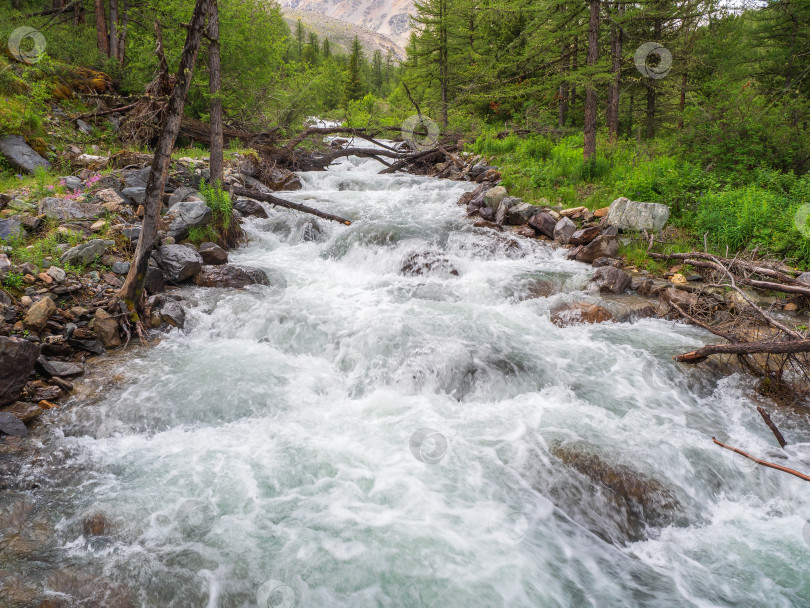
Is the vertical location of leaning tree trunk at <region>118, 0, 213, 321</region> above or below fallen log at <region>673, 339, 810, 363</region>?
above

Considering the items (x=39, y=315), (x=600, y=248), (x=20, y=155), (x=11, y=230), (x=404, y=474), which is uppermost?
(x=20, y=155)

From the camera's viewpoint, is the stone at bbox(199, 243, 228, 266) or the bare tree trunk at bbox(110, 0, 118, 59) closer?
the stone at bbox(199, 243, 228, 266)

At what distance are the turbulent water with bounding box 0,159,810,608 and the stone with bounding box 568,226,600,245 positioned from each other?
3231 millimetres

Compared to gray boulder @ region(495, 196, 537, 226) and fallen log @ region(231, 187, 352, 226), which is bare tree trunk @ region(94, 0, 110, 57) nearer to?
fallen log @ region(231, 187, 352, 226)

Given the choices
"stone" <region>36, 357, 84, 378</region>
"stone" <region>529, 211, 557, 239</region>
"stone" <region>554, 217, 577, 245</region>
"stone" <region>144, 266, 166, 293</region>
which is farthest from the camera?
"stone" <region>529, 211, 557, 239</region>

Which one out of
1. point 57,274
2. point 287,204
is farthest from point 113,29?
point 57,274

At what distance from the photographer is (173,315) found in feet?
21.9

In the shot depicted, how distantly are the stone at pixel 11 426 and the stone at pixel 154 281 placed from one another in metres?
3.00

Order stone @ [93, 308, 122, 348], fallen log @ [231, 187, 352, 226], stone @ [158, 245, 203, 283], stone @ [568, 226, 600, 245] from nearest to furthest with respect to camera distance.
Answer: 1. stone @ [93, 308, 122, 348]
2. stone @ [158, 245, 203, 283]
3. stone @ [568, 226, 600, 245]
4. fallen log @ [231, 187, 352, 226]

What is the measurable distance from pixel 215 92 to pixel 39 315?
609cm

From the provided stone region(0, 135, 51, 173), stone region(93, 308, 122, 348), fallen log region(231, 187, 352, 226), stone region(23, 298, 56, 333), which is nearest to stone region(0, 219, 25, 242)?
stone region(23, 298, 56, 333)

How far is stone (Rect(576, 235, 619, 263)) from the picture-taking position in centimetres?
947

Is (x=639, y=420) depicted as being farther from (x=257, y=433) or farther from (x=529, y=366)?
(x=257, y=433)

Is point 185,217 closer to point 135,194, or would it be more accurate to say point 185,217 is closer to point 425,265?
point 135,194
